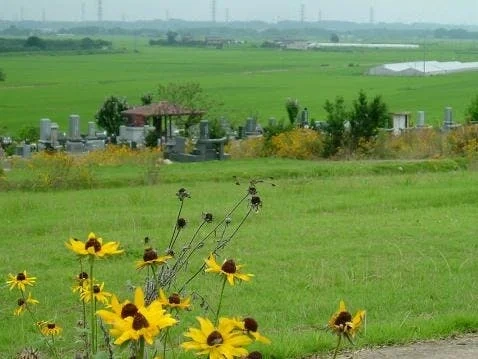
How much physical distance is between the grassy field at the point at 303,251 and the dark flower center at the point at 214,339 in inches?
101

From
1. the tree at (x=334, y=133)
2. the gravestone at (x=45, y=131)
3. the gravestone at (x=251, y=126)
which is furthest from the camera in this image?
the gravestone at (x=251, y=126)

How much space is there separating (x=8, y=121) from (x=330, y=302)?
45845mm

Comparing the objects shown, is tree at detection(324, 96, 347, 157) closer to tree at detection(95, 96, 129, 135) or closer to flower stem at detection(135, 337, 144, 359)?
tree at detection(95, 96, 129, 135)

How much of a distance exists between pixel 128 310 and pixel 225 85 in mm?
74065

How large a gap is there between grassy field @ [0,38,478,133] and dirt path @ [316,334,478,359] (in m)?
34.6

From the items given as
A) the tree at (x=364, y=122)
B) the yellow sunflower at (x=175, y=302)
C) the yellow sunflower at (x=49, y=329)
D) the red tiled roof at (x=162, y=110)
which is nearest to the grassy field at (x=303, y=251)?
the yellow sunflower at (x=49, y=329)

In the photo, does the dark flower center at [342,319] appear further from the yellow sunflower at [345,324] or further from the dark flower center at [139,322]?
the dark flower center at [139,322]

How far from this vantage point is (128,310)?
2.75 metres

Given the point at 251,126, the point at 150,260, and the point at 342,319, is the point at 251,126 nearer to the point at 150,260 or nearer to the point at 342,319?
the point at 150,260

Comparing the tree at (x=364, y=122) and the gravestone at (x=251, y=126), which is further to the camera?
the gravestone at (x=251, y=126)

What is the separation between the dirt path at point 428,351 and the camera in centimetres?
542

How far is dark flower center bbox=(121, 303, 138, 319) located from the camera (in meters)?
2.73

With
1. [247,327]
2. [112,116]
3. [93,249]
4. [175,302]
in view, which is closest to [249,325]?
[247,327]

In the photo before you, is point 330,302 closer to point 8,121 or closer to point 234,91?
point 8,121
